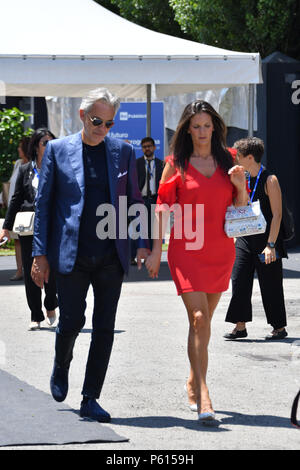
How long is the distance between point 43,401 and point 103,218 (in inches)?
51.3

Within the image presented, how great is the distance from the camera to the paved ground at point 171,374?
6000mm

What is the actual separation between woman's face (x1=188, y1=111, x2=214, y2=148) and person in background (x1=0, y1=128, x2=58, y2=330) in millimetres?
3347

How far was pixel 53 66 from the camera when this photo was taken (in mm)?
13609

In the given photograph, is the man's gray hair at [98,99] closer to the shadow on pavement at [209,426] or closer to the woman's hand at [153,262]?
the woman's hand at [153,262]

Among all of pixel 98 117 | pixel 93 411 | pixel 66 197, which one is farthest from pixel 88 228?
pixel 93 411

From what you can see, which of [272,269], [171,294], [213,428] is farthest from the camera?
[171,294]

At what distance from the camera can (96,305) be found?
6.47 meters

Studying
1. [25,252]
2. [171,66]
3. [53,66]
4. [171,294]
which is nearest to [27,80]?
[53,66]

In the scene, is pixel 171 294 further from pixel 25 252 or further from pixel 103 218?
pixel 103 218

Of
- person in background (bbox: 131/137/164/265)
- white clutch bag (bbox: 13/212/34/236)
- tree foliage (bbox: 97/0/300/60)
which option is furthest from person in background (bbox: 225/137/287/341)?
tree foliage (bbox: 97/0/300/60)

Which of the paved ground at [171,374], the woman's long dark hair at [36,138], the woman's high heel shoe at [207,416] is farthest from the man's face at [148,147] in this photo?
the woman's high heel shoe at [207,416]

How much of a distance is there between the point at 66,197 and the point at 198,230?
2.62 feet

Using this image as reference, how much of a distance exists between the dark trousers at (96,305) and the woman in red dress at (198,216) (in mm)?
255

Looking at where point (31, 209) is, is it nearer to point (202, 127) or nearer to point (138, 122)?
point (202, 127)
